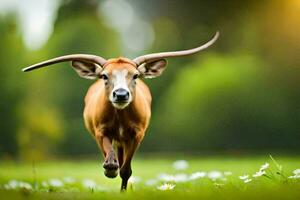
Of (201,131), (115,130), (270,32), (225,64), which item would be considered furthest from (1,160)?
(270,32)

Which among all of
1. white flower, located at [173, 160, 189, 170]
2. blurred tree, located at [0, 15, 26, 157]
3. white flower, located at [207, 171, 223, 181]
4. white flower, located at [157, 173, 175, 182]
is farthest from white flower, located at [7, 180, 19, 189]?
white flower, located at [207, 171, 223, 181]

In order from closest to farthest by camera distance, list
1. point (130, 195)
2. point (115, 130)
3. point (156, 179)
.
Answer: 1. point (130, 195)
2. point (115, 130)
3. point (156, 179)

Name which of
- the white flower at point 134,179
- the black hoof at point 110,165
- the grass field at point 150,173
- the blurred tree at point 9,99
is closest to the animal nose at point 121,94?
the black hoof at point 110,165

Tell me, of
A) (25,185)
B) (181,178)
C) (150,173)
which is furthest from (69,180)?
(181,178)

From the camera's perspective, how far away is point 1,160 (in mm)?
4414

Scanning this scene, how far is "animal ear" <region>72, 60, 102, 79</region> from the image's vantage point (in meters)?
3.90

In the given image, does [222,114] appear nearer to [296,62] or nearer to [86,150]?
[296,62]

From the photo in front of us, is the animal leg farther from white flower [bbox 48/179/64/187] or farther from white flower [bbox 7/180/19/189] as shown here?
white flower [bbox 7/180/19/189]

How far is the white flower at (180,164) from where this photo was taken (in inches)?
171

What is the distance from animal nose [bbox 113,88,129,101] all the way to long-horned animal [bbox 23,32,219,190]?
29mm

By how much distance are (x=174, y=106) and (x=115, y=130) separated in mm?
895

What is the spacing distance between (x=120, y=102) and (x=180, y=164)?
935mm

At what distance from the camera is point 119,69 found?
3.71m

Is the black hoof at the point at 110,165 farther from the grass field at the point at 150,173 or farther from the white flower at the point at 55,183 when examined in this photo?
the white flower at the point at 55,183
